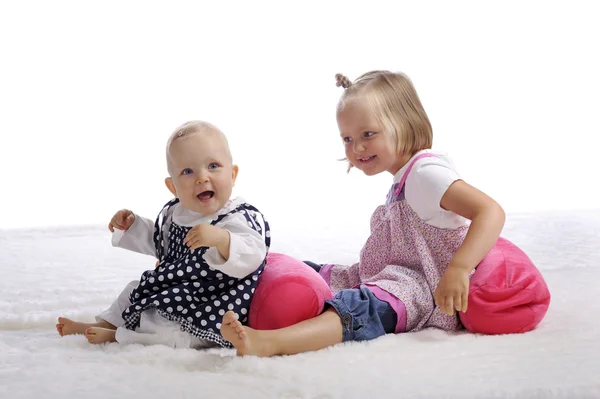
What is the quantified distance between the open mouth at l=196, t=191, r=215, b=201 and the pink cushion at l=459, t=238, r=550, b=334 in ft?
1.68

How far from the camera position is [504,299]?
4.48ft

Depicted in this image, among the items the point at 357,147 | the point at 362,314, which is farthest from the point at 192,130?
the point at 362,314

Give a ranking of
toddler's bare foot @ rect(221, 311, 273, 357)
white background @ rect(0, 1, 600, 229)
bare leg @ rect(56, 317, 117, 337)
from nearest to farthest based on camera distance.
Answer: toddler's bare foot @ rect(221, 311, 273, 357) < bare leg @ rect(56, 317, 117, 337) < white background @ rect(0, 1, 600, 229)

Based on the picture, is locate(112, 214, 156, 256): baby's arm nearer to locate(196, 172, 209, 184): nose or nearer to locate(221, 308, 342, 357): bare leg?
locate(196, 172, 209, 184): nose

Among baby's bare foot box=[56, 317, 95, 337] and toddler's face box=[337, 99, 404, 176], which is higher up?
toddler's face box=[337, 99, 404, 176]

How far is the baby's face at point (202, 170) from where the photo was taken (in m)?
1.35

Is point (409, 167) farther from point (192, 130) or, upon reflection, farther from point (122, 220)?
point (122, 220)

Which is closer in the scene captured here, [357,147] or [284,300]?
[284,300]

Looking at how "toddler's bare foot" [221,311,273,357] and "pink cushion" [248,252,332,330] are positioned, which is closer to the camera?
"toddler's bare foot" [221,311,273,357]

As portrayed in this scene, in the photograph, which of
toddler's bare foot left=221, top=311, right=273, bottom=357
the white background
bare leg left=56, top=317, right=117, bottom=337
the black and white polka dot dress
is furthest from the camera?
the white background

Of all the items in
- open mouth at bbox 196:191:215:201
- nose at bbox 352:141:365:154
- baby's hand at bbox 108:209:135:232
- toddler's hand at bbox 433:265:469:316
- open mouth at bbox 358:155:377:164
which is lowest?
toddler's hand at bbox 433:265:469:316

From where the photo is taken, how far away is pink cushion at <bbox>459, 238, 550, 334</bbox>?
1.35 meters

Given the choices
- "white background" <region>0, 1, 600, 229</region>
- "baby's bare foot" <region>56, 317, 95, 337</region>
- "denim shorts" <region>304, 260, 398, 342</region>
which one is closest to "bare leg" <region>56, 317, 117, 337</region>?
"baby's bare foot" <region>56, 317, 95, 337</region>

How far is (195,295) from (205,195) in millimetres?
188
